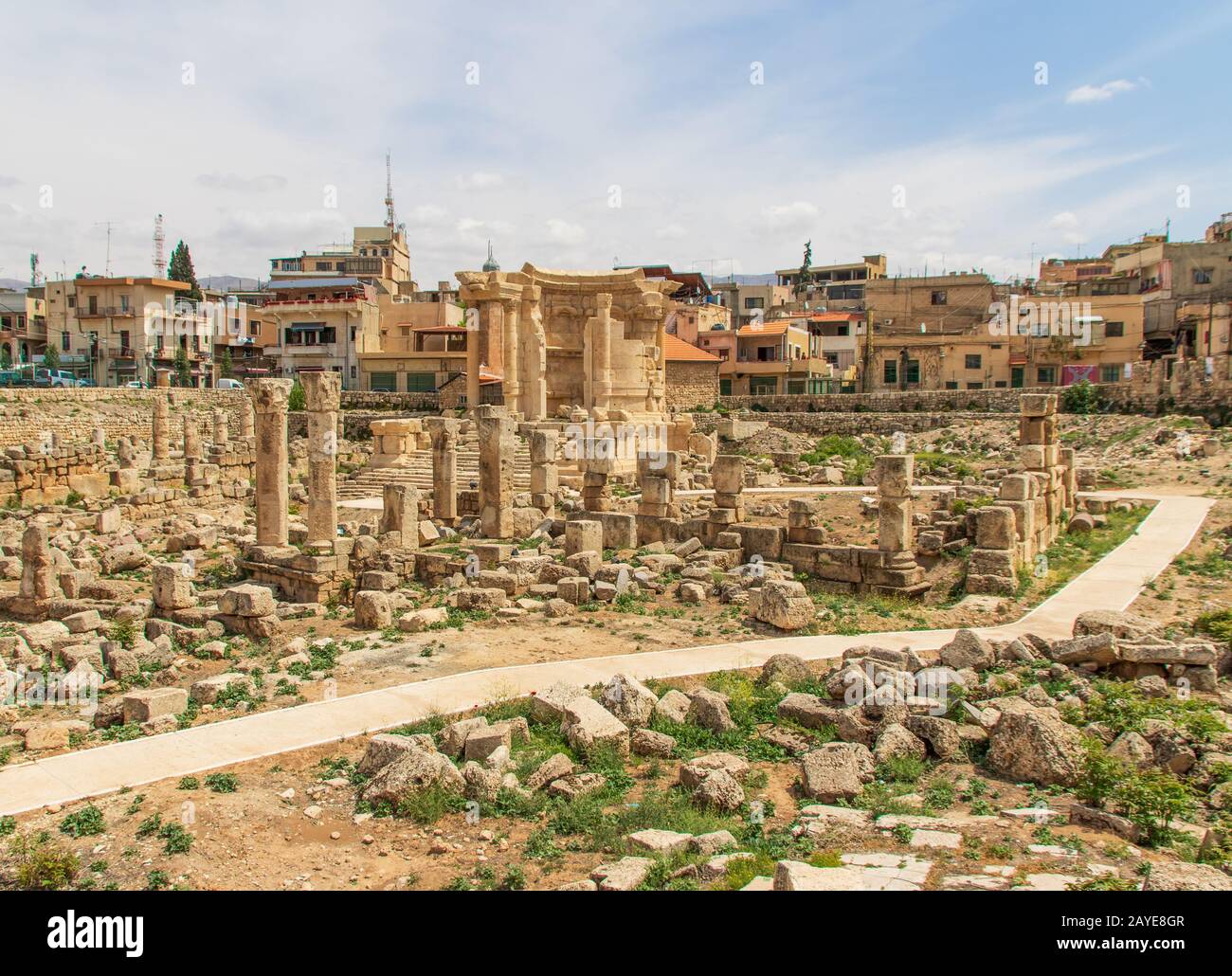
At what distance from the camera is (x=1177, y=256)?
170 ft

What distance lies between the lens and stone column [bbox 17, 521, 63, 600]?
1567 centimetres

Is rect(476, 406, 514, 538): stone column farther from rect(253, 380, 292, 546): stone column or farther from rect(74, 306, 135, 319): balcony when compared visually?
rect(74, 306, 135, 319): balcony

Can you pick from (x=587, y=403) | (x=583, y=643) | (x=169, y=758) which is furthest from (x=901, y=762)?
(x=587, y=403)

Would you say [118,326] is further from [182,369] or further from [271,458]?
[271,458]

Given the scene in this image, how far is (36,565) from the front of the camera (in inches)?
622

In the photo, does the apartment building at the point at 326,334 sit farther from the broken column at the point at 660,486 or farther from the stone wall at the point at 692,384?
the broken column at the point at 660,486

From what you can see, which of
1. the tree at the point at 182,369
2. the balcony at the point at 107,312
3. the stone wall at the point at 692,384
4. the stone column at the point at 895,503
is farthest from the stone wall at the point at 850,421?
the balcony at the point at 107,312

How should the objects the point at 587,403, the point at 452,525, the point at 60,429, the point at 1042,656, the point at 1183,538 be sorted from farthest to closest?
the point at 60,429 → the point at 587,403 → the point at 452,525 → the point at 1183,538 → the point at 1042,656

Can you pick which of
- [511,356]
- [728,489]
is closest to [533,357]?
[511,356]

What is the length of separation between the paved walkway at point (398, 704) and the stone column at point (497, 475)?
9.36 meters

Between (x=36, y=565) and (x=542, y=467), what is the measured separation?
11.7 m

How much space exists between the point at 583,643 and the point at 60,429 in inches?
1477

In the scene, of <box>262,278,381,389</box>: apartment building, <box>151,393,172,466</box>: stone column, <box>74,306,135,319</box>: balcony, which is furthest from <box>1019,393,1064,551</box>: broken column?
<box>74,306,135,319</box>: balcony
